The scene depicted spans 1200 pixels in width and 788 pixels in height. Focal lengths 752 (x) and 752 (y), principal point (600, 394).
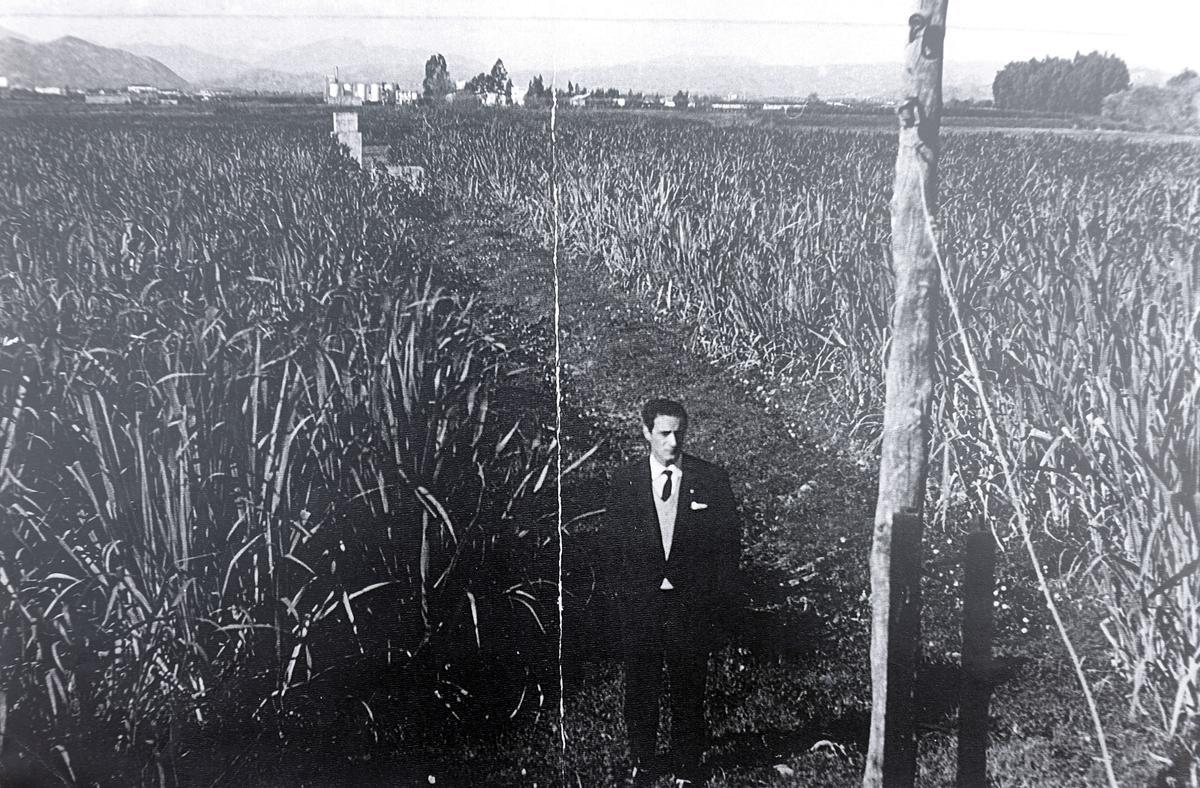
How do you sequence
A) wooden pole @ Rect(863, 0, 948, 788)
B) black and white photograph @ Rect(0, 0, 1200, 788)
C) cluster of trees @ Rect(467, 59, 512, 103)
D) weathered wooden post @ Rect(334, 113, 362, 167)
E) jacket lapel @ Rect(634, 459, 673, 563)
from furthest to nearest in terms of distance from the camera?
1. weathered wooden post @ Rect(334, 113, 362, 167)
2. cluster of trees @ Rect(467, 59, 512, 103)
3. jacket lapel @ Rect(634, 459, 673, 563)
4. black and white photograph @ Rect(0, 0, 1200, 788)
5. wooden pole @ Rect(863, 0, 948, 788)

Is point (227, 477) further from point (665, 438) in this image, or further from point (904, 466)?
point (904, 466)

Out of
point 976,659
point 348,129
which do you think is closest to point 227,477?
point 348,129

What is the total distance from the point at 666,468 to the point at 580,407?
0.87ft

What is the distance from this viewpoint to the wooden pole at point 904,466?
4.98ft

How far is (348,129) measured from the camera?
76.7 inches

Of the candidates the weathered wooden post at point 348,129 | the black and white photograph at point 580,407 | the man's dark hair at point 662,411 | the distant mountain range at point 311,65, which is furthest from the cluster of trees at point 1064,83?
the weathered wooden post at point 348,129

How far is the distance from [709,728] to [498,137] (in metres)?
1.50

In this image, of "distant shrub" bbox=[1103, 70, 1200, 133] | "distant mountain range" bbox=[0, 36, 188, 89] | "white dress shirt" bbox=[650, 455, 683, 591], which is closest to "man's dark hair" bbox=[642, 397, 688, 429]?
"white dress shirt" bbox=[650, 455, 683, 591]

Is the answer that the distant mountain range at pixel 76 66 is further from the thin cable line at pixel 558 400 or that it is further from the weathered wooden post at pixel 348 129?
the thin cable line at pixel 558 400

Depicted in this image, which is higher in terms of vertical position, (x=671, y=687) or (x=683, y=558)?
(x=683, y=558)

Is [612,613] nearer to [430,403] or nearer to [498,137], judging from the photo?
[430,403]

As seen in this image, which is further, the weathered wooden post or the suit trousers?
the weathered wooden post

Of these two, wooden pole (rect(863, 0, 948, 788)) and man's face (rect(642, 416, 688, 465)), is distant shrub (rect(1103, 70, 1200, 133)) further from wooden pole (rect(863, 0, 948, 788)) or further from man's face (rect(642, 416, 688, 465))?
man's face (rect(642, 416, 688, 465))

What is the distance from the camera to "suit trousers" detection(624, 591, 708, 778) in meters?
1.63
